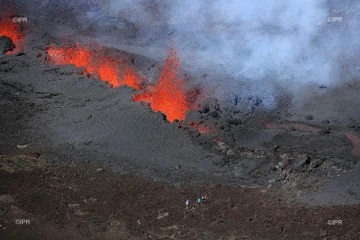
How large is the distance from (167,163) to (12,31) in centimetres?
870

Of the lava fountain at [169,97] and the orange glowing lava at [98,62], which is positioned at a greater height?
the orange glowing lava at [98,62]

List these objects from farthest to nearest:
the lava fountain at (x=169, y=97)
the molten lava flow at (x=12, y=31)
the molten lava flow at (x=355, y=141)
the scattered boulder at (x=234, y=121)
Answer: the molten lava flow at (x=12, y=31)
the lava fountain at (x=169, y=97)
the scattered boulder at (x=234, y=121)
the molten lava flow at (x=355, y=141)

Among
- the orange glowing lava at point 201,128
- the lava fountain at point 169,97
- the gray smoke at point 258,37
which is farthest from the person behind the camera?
the gray smoke at point 258,37

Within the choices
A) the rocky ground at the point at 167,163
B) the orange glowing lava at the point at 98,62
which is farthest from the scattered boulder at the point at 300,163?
the orange glowing lava at the point at 98,62

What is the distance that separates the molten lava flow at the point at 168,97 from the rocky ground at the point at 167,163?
0.51 metres

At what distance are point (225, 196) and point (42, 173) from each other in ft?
13.3

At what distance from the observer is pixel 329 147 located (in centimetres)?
1211

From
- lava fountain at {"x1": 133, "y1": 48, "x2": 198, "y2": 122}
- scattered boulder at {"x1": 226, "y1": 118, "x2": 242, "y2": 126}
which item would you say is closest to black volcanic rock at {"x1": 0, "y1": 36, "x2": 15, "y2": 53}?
lava fountain at {"x1": 133, "y1": 48, "x2": 198, "y2": 122}

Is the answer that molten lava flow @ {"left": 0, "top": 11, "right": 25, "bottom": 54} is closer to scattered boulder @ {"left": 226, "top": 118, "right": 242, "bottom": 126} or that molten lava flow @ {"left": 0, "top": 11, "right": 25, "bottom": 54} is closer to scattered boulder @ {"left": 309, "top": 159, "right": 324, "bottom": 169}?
scattered boulder @ {"left": 226, "top": 118, "right": 242, "bottom": 126}

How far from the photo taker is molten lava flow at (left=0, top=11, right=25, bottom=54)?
16.6m

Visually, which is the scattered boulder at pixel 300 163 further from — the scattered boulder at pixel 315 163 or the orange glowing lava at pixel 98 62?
the orange glowing lava at pixel 98 62

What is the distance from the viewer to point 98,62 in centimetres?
1534

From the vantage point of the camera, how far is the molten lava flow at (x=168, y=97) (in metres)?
13.7

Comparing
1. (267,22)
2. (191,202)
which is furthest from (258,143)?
(267,22)
